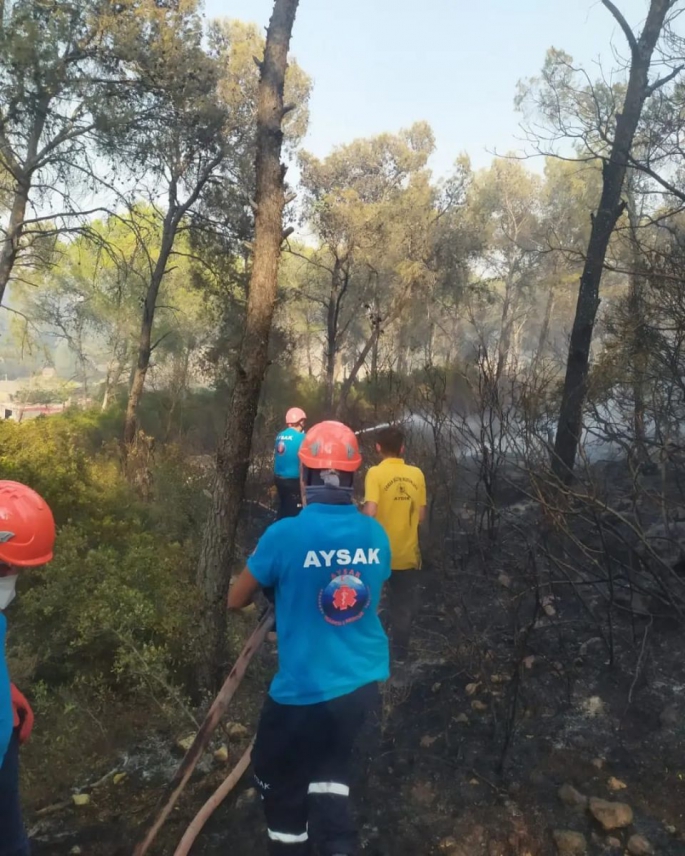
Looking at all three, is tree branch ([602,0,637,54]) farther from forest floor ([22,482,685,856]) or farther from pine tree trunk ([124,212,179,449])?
pine tree trunk ([124,212,179,449])

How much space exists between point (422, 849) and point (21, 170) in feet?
29.0

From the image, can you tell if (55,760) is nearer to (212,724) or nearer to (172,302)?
(212,724)

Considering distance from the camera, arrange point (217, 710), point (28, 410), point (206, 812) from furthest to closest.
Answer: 1. point (28, 410)
2. point (206, 812)
3. point (217, 710)

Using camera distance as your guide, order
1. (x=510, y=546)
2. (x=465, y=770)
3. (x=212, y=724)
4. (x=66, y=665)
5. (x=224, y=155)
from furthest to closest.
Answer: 1. (x=224, y=155)
2. (x=510, y=546)
3. (x=66, y=665)
4. (x=465, y=770)
5. (x=212, y=724)

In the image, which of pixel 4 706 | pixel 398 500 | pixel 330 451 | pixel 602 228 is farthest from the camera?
pixel 602 228

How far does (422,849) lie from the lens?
9.33ft

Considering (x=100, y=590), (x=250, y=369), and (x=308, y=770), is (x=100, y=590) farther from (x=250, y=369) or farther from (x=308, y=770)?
(x=308, y=770)

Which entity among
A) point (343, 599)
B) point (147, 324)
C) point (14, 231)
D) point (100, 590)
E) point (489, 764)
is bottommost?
point (489, 764)

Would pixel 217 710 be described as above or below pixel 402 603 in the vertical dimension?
above

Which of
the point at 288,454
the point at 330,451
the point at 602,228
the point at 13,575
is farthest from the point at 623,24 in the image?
the point at 13,575

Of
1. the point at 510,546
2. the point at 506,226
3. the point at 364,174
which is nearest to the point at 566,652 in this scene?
the point at 510,546

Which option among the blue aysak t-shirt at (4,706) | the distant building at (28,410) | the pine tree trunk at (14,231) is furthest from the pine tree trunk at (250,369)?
the distant building at (28,410)

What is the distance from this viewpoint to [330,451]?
2324 mm

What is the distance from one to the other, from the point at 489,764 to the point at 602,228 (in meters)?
6.06
